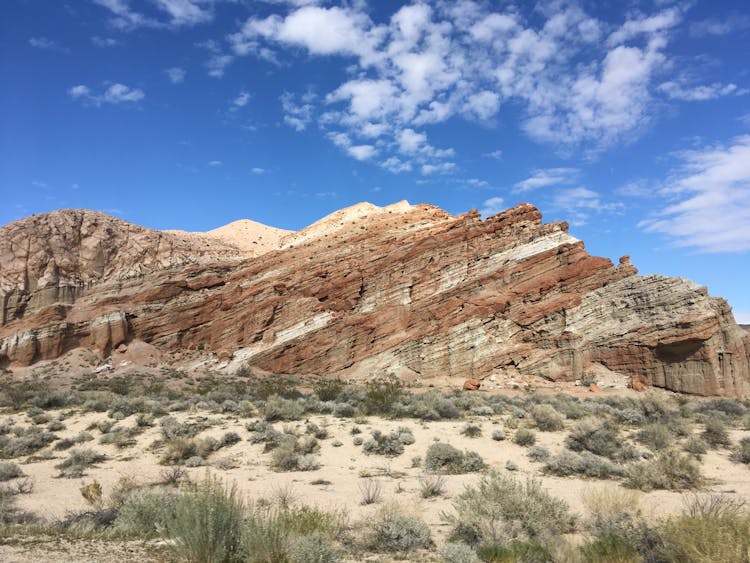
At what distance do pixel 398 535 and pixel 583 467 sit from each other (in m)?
5.46

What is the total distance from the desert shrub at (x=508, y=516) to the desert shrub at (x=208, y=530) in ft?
9.21

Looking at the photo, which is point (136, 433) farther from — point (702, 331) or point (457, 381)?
point (702, 331)

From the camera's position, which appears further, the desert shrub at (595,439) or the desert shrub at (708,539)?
the desert shrub at (595,439)

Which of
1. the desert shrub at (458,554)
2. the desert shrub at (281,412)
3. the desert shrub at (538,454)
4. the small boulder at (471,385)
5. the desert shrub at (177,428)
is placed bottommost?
the desert shrub at (458,554)

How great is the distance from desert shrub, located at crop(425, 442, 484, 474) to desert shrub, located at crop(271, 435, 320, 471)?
2.58m

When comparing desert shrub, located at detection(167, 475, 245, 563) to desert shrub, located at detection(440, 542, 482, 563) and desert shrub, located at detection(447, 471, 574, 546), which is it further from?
desert shrub, located at detection(447, 471, 574, 546)

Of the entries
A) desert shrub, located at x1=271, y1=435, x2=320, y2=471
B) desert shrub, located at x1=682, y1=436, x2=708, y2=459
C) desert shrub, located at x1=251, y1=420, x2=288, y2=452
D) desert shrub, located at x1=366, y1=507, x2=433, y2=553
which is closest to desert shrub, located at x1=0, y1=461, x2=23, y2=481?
desert shrub, located at x1=251, y1=420, x2=288, y2=452

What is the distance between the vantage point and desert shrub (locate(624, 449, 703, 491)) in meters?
8.15

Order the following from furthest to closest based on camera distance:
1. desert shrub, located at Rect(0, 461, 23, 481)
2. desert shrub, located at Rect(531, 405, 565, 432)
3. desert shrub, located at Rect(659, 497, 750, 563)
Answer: desert shrub, located at Rect(531, 405, 565, 432) < desert shrub, located at Rect(0, 461, 23, 481) < desert shrub, located at Rect(659, 497, 750, 563)

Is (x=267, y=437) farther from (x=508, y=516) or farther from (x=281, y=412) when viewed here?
(x=508, y=516)

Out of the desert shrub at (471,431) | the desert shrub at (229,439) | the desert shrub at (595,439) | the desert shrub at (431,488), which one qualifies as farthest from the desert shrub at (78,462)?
the desert shrub at (595,439)

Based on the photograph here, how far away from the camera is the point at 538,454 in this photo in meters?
10.6

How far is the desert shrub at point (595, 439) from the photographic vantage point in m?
10.7

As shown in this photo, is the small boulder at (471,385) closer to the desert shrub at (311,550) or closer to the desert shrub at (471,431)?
the desert shrub at (471,431)
